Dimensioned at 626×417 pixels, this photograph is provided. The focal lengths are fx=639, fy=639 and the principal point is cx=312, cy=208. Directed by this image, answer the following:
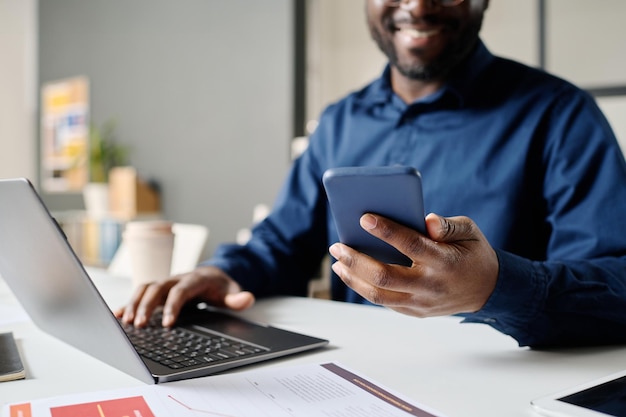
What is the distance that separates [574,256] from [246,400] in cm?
59

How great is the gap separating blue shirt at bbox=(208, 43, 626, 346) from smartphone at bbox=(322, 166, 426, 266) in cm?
16

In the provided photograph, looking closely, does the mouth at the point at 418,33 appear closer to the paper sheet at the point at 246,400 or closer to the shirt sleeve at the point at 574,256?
the shirt sleeve at the point at 574,256

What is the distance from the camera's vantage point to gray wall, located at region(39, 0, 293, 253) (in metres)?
Answer: 3.49

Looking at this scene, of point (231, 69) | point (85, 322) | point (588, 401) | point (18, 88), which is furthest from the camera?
point (18, 88)

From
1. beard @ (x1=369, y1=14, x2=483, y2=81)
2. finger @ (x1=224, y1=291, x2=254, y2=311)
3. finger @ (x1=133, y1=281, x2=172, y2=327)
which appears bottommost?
finger @ (x1=224, y1=291, x2=254, y2=311)

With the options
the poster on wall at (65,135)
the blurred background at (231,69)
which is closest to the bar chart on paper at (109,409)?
the blurred background at (231,69)

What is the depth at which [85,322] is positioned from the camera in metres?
0.68

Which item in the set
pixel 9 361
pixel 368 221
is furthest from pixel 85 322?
pixel 368 221

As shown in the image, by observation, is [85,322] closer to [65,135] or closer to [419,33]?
[419,33]

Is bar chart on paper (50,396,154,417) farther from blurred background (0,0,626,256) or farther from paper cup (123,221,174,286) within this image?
blurred background (0,0,626,256)

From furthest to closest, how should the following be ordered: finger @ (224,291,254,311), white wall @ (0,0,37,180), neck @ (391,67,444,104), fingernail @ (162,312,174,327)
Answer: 1. white wall @ (0,0,37,180)
2. neck @ (391,67,444,104)
3. finger @ (224,291,254,311)
4. fingernail @ (162,312,174,327)

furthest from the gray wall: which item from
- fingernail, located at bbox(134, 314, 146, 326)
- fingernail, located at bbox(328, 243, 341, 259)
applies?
fingernail, located at bbox(328, 243, 341, 259)

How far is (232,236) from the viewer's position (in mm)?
3678

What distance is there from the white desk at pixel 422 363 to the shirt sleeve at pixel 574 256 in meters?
0.03
